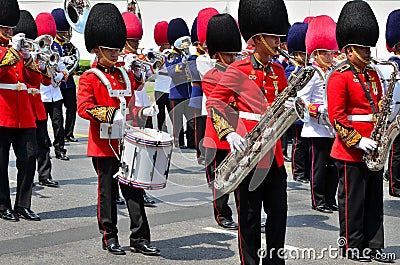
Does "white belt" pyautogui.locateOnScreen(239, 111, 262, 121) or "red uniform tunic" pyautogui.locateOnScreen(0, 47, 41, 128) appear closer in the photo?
"white belt" pyautogui.locateOnScreen(239, 111, 262, 121)

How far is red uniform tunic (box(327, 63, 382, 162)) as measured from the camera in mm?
6320

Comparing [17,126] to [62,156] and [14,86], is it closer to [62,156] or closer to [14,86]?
[14,86]

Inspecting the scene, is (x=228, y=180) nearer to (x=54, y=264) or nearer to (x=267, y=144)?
(x=267, y=144)

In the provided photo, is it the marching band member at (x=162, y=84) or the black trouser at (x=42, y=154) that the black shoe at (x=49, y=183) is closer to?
the black trouser at (x=42, y=154)

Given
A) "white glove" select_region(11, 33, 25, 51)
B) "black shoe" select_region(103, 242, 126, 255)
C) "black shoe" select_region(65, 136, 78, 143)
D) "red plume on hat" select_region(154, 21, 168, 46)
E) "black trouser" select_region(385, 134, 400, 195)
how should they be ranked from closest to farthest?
"black shoe" select_region(103, 242, 126, 255) → "white glove" select_region(11, 33, 25, 51) → "black trouser" select_region(385, 134, 400, 195) → "black shoe" select_region(65, 136, 78, 143) → "red plume on hat" select_region(154, 21, 168, 46)

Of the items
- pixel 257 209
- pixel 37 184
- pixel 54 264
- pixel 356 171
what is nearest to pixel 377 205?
pixel 356 171

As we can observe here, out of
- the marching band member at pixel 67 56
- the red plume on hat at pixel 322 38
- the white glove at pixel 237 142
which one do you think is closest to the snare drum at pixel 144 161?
the white glove at pixel 237 142

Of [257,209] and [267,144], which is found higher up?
[267,144]

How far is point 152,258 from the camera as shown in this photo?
6.39 meters

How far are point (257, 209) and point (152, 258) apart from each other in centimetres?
131

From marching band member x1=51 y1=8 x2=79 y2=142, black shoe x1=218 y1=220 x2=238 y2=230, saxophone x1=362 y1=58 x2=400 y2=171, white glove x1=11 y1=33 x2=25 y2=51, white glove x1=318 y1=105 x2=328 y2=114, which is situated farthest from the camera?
marching band member x1=51 y1=8 x2=79 y2=142

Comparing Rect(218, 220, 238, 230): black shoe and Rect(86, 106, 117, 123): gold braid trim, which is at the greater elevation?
Rect(86, 106, 117, 123): gold braid trim

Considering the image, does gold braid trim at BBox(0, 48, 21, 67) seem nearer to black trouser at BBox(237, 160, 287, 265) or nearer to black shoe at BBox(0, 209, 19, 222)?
black shoe at BBox(0, 209, 19, 222)

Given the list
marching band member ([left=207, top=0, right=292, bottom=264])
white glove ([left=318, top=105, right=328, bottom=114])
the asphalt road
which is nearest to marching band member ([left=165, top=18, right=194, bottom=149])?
the asphalt road
